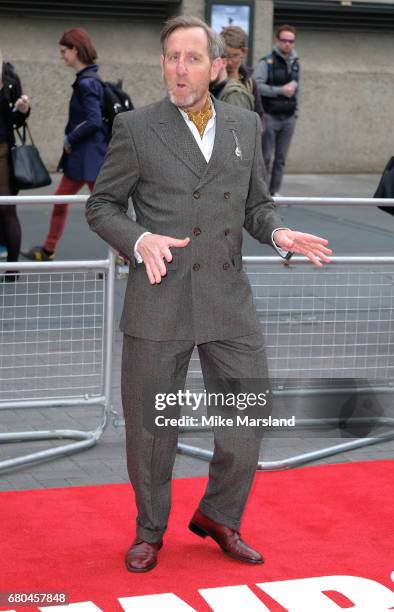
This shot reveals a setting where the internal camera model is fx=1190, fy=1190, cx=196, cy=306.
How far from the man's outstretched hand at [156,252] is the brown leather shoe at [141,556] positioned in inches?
45.4

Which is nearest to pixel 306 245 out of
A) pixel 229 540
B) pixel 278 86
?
pixel 229 540

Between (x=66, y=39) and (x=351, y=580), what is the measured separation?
22.6ft

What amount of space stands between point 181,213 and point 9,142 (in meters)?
5.98

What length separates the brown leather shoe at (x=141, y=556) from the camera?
4.62 meters

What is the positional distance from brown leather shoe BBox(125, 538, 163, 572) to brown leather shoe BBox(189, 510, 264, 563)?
0.21 meters

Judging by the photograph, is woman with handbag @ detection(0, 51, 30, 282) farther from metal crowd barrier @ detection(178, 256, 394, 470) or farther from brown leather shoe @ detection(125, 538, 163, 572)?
brown leather shoe @ detection(125, 538, 163, 572)

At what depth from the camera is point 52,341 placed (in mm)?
6109

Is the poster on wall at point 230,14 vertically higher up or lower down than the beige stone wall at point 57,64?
higher up

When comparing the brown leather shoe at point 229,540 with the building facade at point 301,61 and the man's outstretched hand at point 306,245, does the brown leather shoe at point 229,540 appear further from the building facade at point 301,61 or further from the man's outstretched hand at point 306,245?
the building facade at point 301,61

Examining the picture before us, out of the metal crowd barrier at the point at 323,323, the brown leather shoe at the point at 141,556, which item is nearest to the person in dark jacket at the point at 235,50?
the metal crowd barrier at the point at 323,323

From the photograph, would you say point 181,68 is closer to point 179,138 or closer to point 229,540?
point 179,138

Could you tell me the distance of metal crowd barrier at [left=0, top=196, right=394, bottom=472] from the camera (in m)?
6.00

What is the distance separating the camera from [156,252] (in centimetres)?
413

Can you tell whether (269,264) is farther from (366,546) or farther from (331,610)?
(331,610)
